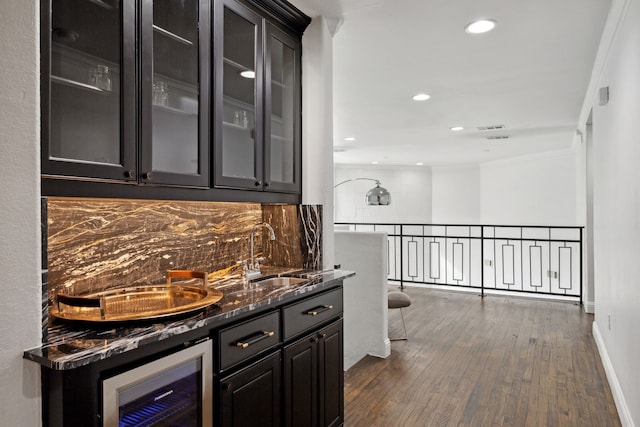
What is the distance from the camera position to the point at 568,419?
2666 mm

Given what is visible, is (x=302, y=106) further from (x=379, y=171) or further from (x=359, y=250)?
(x=379, y=171)

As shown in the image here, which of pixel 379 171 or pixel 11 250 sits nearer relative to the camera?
pixel 11 250

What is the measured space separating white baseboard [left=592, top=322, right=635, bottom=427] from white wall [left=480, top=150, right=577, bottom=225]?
15.7 ft

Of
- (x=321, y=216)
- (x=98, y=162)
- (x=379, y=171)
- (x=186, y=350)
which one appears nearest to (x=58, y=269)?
(x=98, y=162)

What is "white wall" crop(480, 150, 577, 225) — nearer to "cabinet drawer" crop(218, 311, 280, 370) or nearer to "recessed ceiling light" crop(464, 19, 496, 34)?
"recessed ceiling light" crop(464, 19, 496, 34)

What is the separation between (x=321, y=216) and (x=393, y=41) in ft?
4.51

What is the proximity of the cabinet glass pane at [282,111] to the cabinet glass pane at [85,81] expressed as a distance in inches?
39.8

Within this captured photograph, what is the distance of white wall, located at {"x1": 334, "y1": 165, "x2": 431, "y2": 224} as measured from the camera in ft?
35.6

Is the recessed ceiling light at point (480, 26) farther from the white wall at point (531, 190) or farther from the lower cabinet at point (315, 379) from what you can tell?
the white wall at point (531, 190)

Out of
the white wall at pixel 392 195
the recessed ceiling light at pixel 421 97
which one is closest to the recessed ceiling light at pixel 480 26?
the recessed ceiling light at pixel 421 97

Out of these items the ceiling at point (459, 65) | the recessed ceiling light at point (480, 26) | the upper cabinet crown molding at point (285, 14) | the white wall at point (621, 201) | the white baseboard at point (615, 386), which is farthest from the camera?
the recessed ceiling light at point (480, 26)

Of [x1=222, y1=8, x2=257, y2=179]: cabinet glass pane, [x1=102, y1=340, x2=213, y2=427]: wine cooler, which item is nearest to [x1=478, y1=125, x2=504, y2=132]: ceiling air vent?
[x1=222, y1=8, x2=257, y2=179]: cabinet glass pane

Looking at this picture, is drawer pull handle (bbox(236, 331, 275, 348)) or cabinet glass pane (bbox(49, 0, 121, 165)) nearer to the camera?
cabinet glass pane (bbox(49, 0, 121, 165))

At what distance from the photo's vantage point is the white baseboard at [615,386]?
2.49m
